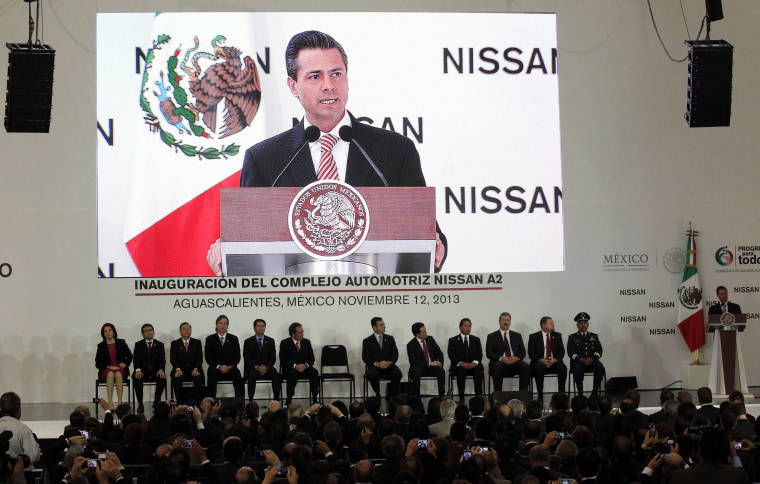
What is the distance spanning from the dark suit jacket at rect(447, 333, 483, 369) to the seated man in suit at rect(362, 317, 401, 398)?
0.67 meters

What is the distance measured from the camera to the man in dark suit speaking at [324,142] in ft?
37.2

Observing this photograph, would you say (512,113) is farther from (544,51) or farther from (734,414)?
(734,414)

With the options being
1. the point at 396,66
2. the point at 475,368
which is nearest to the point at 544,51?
the point at 396,66

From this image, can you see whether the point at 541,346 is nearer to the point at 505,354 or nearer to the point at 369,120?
the point at 505,354

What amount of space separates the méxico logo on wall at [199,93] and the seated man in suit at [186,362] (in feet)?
7.62

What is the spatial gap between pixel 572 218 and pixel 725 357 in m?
2.52

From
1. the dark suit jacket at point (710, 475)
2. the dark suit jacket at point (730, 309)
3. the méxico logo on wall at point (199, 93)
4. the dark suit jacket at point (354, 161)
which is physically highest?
the méxico logo on wall at point (199, 93)

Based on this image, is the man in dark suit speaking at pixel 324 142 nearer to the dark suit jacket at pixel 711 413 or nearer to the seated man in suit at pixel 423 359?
the seated man in suit at pixel 423 359

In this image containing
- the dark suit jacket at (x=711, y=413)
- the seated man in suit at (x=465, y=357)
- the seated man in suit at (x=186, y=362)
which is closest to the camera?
the dark suit jacket at (x=711, y=413)

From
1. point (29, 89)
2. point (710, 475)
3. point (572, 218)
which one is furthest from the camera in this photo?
point (572, 218)

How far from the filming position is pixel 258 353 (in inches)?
415

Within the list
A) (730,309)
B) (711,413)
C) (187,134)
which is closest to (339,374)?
(187,134)

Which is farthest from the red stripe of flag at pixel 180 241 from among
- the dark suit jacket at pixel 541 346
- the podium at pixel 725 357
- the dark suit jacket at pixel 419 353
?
the podium at pixel 725 357

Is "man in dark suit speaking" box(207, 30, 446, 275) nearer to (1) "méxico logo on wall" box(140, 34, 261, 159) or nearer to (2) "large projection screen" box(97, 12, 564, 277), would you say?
(2) "large projection screen" box(97, 12, 564, 277)
